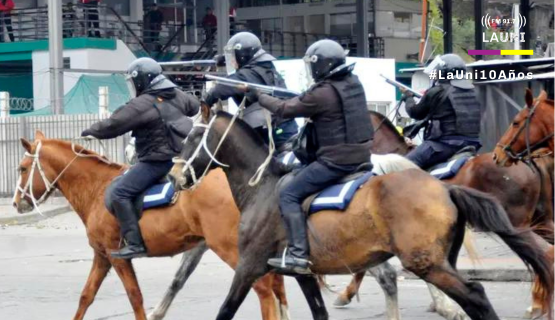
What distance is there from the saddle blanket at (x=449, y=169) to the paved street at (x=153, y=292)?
1389mm

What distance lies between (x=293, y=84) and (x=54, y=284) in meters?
6.92

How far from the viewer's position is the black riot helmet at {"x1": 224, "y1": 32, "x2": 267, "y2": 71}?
9.64 m

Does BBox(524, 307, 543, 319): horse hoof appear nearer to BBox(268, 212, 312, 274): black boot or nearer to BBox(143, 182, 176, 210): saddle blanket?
BBox(268, 212, 312, 274): black boot

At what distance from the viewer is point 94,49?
1399 inches

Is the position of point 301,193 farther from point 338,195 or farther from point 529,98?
point 529,98

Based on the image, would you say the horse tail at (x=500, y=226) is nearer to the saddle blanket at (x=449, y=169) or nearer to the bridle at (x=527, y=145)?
the bridle at (x=527, y=145)

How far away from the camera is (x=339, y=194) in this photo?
8086 millimetres

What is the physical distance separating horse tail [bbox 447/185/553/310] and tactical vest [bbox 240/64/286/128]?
2232mm

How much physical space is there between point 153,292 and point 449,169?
3928 mm

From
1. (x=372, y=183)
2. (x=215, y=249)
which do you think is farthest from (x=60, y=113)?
(x=372, y=183)

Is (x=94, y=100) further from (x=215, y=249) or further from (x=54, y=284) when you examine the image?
(x=215, y=249)

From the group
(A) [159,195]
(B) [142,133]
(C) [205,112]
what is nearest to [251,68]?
(C) [205,112]

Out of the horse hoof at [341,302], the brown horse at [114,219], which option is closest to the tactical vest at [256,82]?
the brown horse at [114,219]

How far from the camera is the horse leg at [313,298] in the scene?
29.7 ft
